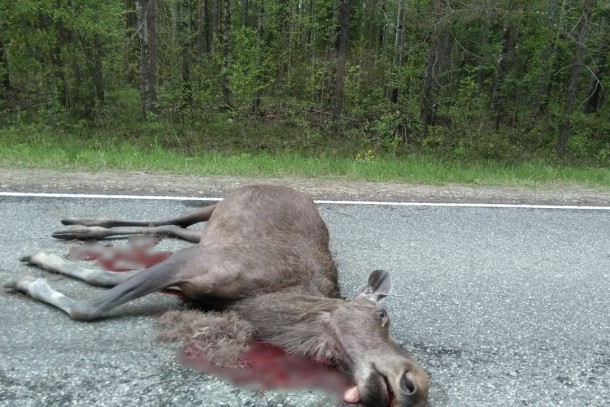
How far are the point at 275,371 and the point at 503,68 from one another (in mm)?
21531

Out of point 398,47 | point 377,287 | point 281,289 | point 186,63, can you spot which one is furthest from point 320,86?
point 377,287

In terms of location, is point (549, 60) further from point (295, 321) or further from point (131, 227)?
point (295, 321)

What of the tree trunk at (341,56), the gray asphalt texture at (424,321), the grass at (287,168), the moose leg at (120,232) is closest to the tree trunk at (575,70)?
the grass at (287,168)

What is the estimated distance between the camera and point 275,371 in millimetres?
3301

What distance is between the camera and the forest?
16.3 m

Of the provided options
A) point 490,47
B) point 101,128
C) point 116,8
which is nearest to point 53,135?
point 101,128

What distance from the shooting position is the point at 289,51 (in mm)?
24688

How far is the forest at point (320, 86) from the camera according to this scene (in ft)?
53.6

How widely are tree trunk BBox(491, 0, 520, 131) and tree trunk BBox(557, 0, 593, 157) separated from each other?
3.49 metres

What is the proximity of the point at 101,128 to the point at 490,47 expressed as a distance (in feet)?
47.2

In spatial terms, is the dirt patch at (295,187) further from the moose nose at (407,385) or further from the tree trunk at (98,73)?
the tree trunk at (98,73)

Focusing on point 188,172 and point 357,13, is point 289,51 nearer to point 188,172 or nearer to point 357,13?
point 357,13

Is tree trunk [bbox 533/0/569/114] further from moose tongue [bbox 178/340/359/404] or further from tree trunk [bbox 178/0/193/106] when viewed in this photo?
moose tongue [bbox 178/340/359/404]

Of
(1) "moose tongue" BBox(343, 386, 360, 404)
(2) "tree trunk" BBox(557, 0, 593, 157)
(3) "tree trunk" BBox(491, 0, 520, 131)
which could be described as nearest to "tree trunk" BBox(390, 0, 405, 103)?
(3) "tree trunk" BBox(491, 0, 520, 131)
